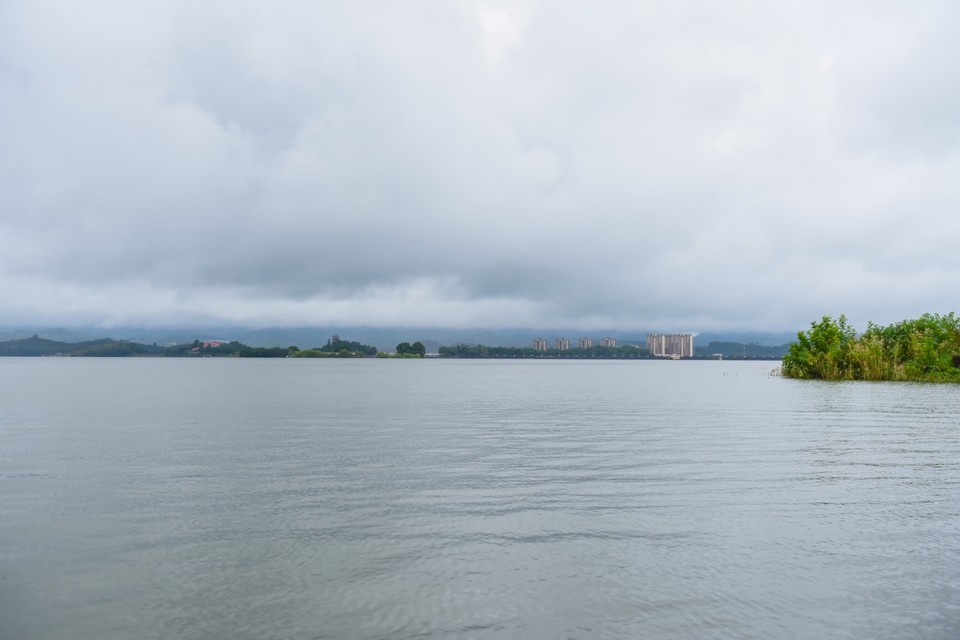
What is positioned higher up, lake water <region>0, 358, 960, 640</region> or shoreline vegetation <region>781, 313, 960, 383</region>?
shoreline vegetation <region>781, 313, 960, 383</region>

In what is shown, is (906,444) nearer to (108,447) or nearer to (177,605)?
(177,605)

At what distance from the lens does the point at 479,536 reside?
1606 centimetres

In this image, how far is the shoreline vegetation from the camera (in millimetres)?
94188

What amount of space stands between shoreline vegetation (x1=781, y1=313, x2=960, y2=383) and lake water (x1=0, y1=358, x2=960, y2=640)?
234 feet

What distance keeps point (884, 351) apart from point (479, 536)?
105382 mm

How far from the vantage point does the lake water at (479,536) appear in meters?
11.3

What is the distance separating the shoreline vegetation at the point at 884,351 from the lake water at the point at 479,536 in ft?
234

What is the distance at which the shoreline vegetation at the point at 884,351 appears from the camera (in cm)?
9419

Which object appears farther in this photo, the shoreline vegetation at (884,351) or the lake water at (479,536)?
the shoreline vegetation at (884,351)

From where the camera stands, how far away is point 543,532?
16.4 m

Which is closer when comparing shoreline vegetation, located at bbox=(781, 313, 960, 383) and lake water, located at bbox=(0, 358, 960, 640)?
lake water, located at bbox=(0, 358, 960, 640)

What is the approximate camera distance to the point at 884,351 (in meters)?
101

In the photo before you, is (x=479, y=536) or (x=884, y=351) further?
(x=884, y=351)

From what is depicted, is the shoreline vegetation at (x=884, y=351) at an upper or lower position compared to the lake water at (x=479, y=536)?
upper
